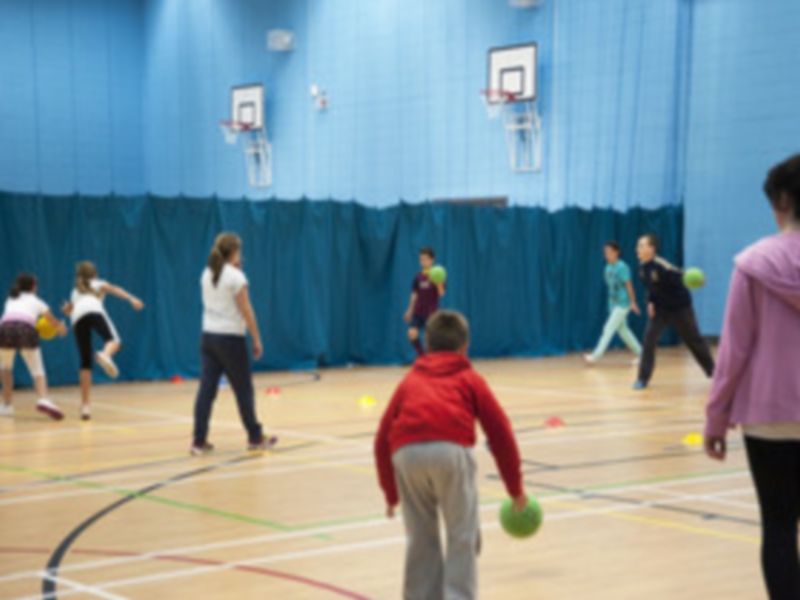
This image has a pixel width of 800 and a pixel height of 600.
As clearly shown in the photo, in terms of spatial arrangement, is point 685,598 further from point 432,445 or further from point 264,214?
point 264,214

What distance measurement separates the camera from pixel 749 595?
226 inches

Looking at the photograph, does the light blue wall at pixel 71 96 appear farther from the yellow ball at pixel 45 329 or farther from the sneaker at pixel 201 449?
the sneaker at pixel 201 449

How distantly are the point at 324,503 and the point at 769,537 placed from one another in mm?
4287

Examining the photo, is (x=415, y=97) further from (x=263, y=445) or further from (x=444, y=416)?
(x=444, y=416)

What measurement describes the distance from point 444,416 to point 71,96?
90.6ft

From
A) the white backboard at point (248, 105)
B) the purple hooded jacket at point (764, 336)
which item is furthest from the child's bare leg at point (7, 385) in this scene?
the white backboard at point (248, 105)

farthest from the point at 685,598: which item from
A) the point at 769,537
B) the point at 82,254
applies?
the point at 82,254

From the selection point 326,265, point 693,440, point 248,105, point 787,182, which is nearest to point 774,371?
point 787,182

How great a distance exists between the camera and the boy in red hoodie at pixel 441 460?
470 centimetres

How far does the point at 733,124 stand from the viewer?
883 inches

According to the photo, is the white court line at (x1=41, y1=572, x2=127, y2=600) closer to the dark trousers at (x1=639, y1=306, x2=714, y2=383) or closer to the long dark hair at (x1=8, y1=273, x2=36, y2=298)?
the long dark hair at (x1=8, y1=273, x2=36, y2=298)

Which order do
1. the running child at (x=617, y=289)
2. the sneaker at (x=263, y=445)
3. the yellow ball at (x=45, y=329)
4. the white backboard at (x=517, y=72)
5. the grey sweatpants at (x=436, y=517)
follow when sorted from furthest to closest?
the white backboard at (x=517, y=72) < the running child at (x=617, y=289) < the yellow ball at (x=45, y=329) < the sneaker at (x=263, y=445) < the grey sweatpants at (x=436, y=517)

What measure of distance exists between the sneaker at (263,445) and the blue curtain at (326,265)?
275 inches

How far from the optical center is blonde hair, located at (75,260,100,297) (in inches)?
519
